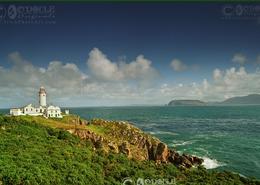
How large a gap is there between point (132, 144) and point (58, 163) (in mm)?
7704

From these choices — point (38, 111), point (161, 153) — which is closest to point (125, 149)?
point (161, 153)

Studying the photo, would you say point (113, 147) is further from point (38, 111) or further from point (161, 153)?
point (38, 111)

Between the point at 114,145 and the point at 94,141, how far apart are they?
36.8 inches

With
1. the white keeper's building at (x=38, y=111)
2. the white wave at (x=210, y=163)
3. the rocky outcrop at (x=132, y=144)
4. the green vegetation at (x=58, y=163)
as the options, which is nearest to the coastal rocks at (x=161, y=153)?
the rocky outcrop at (x=132, y=144)

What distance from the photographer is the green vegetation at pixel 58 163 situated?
770 cm

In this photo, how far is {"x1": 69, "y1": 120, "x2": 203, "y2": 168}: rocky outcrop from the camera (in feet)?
45.8

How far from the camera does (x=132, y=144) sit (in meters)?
16.1

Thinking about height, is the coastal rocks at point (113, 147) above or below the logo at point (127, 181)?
above

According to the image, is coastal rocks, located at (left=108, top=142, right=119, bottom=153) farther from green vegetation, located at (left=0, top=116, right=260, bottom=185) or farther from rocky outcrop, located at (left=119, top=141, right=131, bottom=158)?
green vegetation, located at (left=0, top=116, right=260, bottom=185)

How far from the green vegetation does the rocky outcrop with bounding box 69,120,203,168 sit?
1.00m

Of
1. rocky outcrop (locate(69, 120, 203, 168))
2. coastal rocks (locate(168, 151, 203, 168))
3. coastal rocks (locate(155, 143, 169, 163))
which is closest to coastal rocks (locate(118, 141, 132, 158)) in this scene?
rocky outcrop (locate(69, 120, 203, 168))

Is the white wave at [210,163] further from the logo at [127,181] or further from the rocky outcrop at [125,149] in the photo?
the logo at [127,181]

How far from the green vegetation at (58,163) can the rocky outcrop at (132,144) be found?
3.27 feet

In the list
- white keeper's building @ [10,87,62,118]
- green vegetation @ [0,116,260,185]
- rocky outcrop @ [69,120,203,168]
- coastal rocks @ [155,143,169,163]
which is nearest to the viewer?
green vegetation @ [0,116,260,185]
